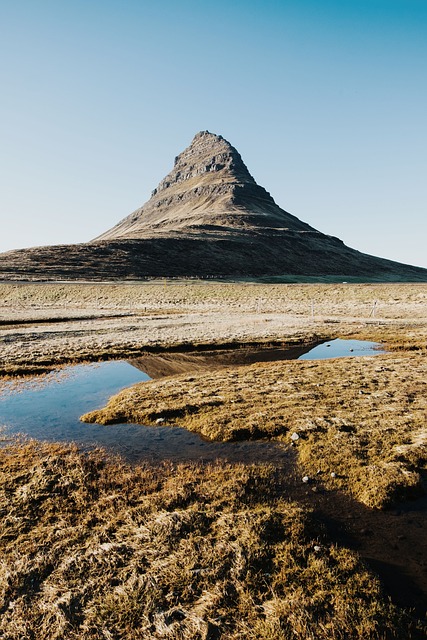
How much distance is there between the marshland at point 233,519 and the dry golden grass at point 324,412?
8 cm

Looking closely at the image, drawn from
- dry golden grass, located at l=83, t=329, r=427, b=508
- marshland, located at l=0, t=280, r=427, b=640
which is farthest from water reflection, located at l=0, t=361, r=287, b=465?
dry golden grass, located at l=83, t=329, r=427, b=508

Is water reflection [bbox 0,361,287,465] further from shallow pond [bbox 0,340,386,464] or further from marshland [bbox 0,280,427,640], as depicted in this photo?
marshland [bbox 0,280,427,640]

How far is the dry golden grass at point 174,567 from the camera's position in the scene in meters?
6.24

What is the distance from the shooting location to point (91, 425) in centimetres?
1616

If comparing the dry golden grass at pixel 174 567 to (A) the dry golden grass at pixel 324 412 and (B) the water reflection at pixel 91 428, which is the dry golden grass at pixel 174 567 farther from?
(A) the dry golden grass at pixel 324 412

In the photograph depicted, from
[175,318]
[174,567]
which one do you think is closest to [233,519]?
[174,567]

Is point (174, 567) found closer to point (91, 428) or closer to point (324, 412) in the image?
point (91, 428)

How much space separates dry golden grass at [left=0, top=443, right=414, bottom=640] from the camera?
624 cm

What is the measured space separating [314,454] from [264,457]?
5.73ft

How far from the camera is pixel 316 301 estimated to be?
2997 inches

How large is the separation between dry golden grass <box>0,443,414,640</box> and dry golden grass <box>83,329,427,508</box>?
2.87 metres

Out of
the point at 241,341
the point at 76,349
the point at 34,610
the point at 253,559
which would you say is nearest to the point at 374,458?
the point at 253,559

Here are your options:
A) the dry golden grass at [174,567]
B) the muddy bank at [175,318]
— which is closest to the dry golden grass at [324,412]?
the dry golden grass at [174,567]

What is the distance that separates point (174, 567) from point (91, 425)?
9864mm
